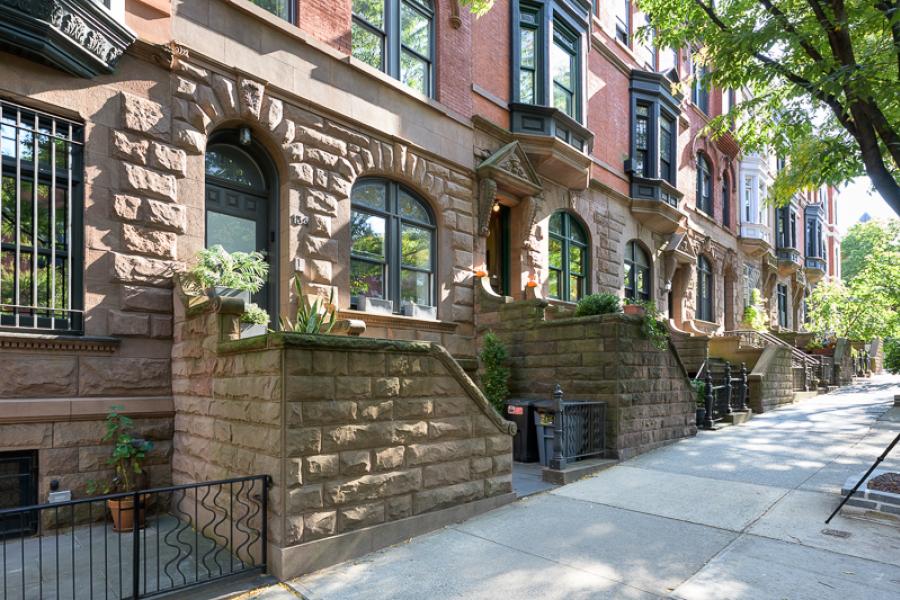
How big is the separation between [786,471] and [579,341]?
3.64 metres

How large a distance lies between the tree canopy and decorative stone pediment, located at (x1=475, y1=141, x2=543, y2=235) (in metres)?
17.8

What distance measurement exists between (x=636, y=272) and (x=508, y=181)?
7764 millimetres

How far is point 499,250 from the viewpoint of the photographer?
45.8ft

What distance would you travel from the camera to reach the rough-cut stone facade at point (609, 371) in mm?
9500

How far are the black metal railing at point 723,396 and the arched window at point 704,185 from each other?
10595 mm

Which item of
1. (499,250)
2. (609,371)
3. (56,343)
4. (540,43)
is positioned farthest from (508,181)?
(56,343)

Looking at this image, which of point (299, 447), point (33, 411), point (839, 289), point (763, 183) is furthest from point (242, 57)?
point (839, 289)

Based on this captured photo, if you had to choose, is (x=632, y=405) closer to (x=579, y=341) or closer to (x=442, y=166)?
(x=579, y=341)

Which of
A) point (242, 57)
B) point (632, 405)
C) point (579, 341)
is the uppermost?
point (242, 57)

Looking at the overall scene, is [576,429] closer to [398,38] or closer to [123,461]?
[123,461]

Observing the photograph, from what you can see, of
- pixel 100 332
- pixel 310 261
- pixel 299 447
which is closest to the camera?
pixel 299 447

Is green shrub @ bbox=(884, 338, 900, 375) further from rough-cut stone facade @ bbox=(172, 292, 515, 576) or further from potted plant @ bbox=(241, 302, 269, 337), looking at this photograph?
potted plant @ bbox=(241, 302, 269, 337)

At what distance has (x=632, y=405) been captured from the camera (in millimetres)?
9695

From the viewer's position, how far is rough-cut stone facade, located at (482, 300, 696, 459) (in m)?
9.50
